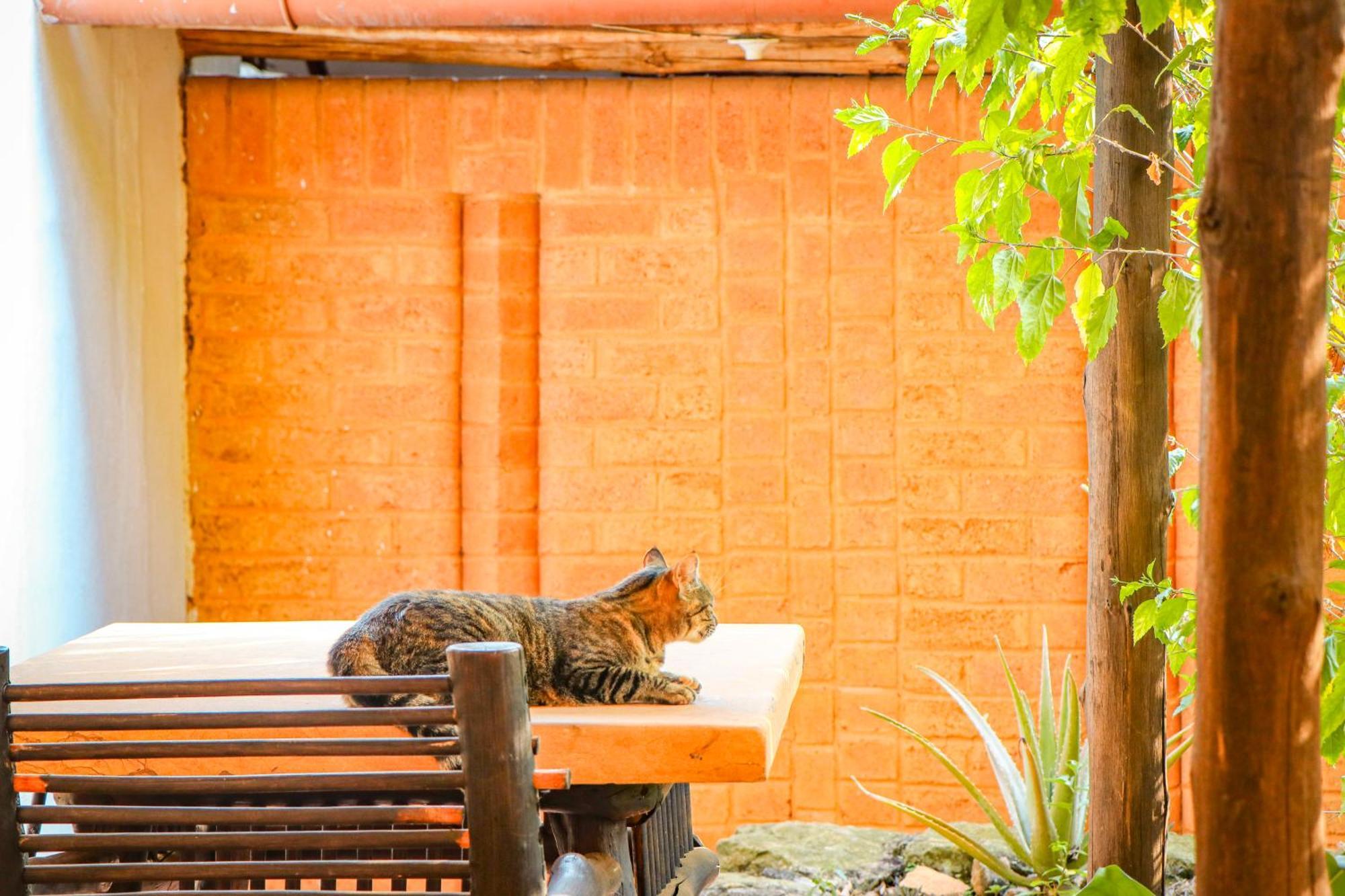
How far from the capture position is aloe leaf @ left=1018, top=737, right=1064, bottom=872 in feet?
9.13

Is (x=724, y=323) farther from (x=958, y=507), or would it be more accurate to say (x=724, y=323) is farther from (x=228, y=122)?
(x=228, y=122)

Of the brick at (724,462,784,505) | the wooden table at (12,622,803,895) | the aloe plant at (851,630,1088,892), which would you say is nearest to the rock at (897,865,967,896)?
the aloe plant at (851,630,1088,892)

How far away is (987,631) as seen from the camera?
11.5 feet

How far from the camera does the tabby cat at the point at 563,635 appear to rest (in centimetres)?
169

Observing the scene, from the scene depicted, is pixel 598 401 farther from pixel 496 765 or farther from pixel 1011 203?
pixel 496 765

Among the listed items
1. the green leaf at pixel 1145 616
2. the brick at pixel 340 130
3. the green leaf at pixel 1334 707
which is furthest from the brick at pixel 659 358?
the green leaf at pixel 1334 707

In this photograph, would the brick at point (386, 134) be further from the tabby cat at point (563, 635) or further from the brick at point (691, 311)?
the tabby cat at point (563, 635)

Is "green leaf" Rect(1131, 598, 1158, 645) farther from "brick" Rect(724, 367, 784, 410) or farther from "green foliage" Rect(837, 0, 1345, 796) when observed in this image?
"brick" Rect(724, 367, 784, 410)

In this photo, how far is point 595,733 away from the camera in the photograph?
4.74 feet

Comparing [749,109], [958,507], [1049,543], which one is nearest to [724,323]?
[749,109]

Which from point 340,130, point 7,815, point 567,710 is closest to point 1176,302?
point 567,710

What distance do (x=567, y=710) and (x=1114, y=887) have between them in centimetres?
66

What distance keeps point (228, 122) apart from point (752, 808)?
2.35 metres

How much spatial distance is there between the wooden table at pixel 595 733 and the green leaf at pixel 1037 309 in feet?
1.77
